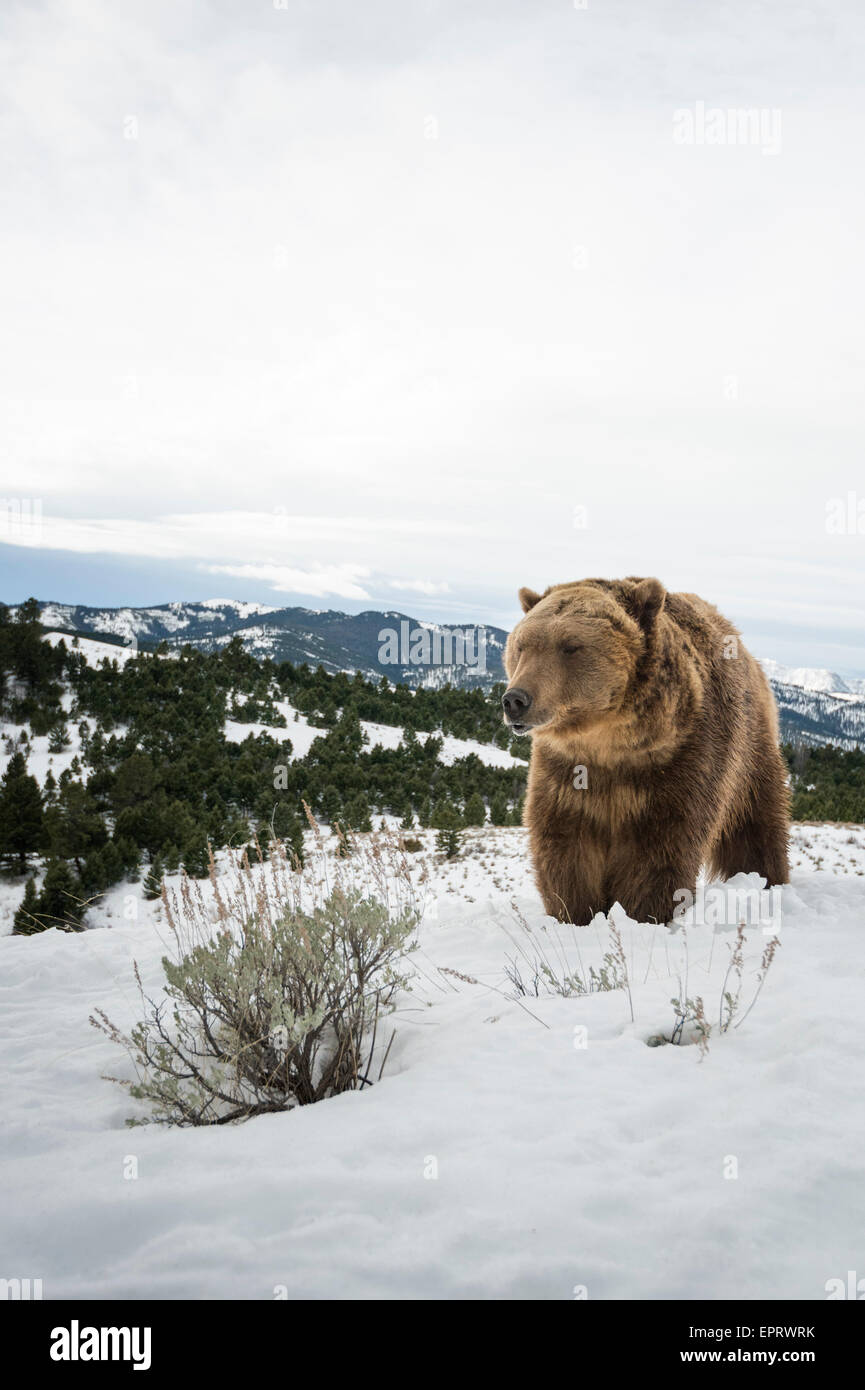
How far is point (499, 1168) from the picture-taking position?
211cm

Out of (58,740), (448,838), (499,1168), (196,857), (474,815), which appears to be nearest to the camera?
(499,1168)

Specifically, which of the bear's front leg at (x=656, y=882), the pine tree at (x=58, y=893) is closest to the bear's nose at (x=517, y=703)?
the bear's front leg at (x=656, y=882)

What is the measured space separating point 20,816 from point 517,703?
22245 mm

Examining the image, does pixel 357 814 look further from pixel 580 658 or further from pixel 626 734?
pixel 580 658

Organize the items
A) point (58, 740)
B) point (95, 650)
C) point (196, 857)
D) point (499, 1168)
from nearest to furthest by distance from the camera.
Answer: point (499, 1168) < point (196, 857) < point (58, 740) < point (95, 650)

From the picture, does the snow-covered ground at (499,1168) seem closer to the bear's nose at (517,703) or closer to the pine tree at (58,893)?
the bear's nose at (517,703)

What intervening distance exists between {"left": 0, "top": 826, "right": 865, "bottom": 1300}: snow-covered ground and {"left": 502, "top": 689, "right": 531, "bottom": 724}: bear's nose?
1502 millimetres

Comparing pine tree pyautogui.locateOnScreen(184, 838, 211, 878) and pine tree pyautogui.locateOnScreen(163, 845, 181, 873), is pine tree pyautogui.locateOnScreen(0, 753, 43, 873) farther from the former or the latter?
pine tree pyautogui.locateOnScreen(184, 838, 211, 878)

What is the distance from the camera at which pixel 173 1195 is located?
211 cm

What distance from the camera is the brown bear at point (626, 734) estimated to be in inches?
160

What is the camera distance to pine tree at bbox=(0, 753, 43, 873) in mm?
21391

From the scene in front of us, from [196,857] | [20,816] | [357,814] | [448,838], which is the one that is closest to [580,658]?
[448,838]
